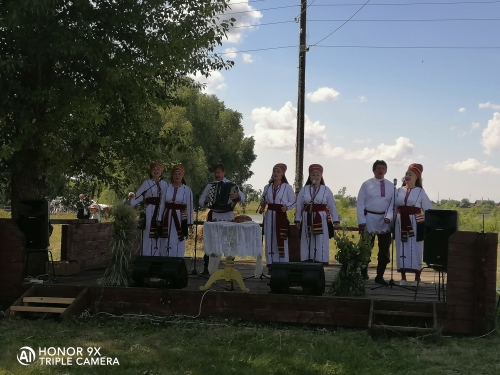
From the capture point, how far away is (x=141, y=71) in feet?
26.0

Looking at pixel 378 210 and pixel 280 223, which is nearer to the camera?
pixel 378 210

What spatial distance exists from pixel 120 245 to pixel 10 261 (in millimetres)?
1382

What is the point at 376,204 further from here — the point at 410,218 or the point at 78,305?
the point at 78,305

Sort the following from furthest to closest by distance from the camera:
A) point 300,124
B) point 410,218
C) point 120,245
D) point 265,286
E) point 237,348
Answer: point 300,124 → point 410,218 → point 265,286 → point 120,245 → point 237,348

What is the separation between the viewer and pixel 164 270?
719cm

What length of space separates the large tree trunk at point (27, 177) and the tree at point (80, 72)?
14 millimetres

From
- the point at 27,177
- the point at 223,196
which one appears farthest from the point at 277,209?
the point at 27,177

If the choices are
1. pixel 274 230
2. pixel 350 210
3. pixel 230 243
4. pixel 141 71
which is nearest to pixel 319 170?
pixel 274 230

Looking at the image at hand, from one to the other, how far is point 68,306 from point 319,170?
3.59m

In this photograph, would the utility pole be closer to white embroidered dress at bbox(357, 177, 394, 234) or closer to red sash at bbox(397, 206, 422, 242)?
white embroidered dress at bbox(357, 177, 394, 234)

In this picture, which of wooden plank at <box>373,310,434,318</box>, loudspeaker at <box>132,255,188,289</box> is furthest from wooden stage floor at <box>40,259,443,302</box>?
wooden plank at <box>373,310,434,318</box>

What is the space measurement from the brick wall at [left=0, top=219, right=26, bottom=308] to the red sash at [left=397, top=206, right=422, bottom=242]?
485 centimetres

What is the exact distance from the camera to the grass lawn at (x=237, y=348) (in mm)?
5035

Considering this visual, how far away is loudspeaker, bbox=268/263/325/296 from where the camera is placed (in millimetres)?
6816
